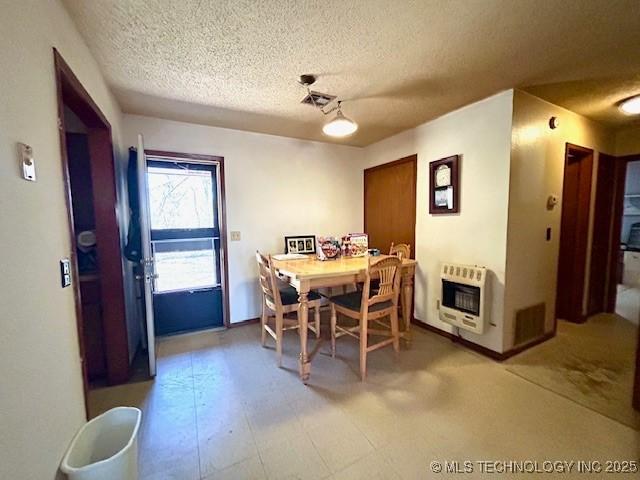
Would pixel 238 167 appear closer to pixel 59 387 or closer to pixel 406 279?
pixel 406 279

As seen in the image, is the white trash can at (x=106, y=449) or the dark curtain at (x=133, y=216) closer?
the white trash can at (x=106, y=449)

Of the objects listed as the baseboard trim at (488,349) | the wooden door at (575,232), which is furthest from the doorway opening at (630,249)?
the baseboard trim at (488,349)

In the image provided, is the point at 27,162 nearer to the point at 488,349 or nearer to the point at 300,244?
the point at 300,244

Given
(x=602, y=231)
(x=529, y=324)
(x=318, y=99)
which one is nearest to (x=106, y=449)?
(x=318, y=99)

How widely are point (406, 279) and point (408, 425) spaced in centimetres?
139

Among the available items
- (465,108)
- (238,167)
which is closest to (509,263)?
(465,108)

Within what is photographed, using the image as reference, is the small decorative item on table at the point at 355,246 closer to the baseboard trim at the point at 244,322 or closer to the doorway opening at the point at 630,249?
the baseboard trim at the point at 244,322

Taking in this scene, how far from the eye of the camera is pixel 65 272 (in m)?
1.18

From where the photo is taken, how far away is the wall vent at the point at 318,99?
2262 millimetres

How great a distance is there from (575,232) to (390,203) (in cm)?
217

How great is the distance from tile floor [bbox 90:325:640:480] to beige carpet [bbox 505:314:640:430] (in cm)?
13

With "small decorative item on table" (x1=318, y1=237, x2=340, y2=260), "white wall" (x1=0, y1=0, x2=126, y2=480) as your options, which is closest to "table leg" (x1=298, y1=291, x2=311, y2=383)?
"small decorative item on table" (x1=318, y1=237, x2=340, y2=260)

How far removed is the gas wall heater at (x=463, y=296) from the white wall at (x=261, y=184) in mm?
1723

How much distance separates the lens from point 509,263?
2.35 meters
